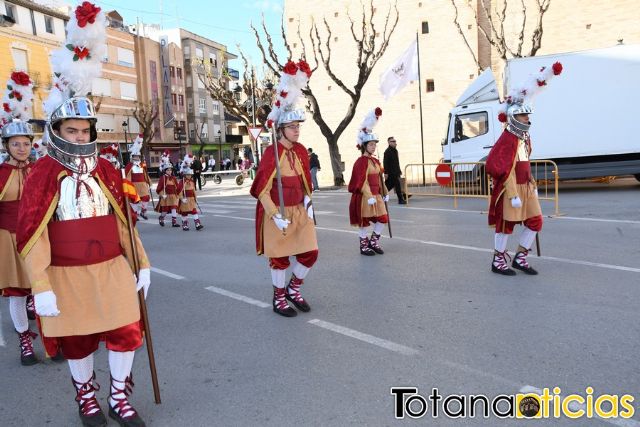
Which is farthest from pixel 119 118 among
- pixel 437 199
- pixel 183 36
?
pixel 437 199

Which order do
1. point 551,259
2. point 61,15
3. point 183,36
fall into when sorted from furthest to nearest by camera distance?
1. point 183,36
2. point 61,15
3. point 551,259

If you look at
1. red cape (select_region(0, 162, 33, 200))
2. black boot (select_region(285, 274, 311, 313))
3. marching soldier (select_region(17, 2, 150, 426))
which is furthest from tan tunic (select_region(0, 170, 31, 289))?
black boot (select_region(285, 274, 311, 313))

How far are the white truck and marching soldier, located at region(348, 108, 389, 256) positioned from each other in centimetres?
791

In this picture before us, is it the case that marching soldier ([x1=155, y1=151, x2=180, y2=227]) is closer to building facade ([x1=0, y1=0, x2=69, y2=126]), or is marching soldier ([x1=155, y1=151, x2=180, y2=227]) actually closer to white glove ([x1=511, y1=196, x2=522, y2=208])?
white glove ([x1=511, y1=196, x2=522, y2=208])

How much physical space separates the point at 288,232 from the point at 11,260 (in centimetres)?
244

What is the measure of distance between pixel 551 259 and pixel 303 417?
512cm

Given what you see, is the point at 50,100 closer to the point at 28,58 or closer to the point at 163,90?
the point at 28,58

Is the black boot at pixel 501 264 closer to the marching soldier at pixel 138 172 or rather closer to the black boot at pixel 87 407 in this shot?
the black boot at pixel 87 407

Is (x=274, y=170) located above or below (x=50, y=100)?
below

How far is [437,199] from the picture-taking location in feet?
52.2

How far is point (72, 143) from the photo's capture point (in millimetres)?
3039

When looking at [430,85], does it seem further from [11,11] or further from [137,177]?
[11,11]

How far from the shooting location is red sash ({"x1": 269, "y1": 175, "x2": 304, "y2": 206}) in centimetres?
521

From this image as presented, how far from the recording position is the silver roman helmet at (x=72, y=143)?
302 centimetres
